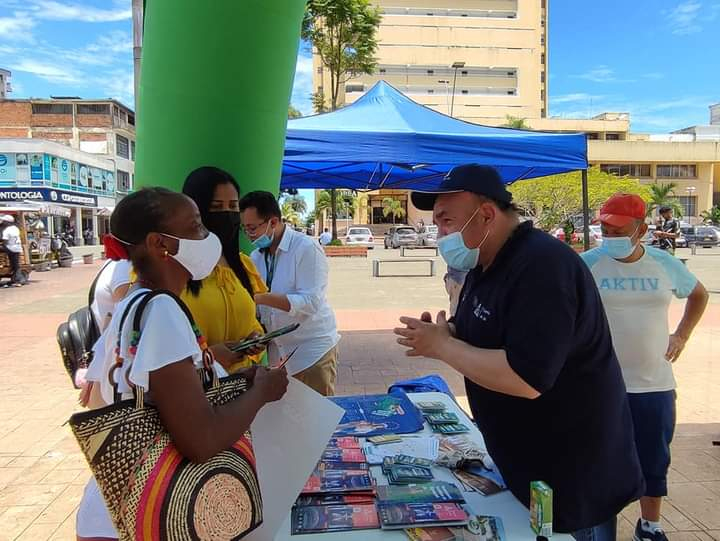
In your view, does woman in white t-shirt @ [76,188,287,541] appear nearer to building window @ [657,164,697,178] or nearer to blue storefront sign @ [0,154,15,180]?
blue storefront sign @ [0,154,15,180]

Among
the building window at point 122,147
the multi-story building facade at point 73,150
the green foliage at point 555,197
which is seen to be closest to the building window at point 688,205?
the green foliage at point 555,197

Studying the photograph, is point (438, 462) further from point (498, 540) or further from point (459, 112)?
point (459, 112)

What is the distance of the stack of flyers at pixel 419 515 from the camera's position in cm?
157

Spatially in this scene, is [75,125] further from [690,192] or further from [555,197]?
[690,192]

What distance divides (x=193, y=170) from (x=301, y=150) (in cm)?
264

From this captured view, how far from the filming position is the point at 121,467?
115 cm

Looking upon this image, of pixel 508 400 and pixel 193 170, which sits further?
pixel 193 170

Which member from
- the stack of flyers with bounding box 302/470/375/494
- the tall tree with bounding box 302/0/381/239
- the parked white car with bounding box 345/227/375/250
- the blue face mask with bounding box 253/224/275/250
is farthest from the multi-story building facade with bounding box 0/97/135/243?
the stack of flyers with bounding box 302/470/375/494

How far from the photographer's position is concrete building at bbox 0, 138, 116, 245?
3472 cm

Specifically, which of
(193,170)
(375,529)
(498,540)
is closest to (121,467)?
(375,529)

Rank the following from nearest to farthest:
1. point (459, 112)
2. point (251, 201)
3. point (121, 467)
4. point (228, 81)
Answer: point (121, 467)
point (228, 81)
point (251, 201)
point (459, 112)

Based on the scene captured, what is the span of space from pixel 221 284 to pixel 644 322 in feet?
6.60

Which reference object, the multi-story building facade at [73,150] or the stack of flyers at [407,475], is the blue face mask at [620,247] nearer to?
the stack of flyers at [407,475]

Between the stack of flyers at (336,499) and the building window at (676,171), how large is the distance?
60.9 metres
